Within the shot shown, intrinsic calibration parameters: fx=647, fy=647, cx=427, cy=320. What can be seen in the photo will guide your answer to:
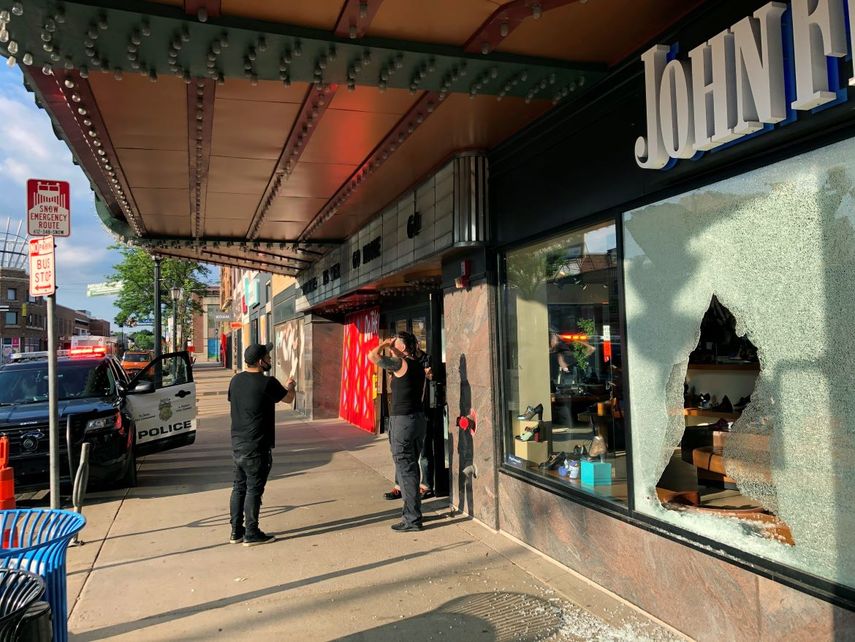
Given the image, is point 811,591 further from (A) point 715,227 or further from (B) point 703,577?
(A) point 715,227

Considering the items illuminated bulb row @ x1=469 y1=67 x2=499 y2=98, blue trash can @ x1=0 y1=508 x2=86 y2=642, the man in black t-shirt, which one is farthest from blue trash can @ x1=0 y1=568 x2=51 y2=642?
illuminated bulb row @ x1=469 y1=67 x2=499 y2=98

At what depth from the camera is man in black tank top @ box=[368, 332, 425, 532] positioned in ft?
20.4

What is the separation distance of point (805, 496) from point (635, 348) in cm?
147

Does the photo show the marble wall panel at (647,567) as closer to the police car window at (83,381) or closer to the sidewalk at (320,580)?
the sidewalk at (320,580)

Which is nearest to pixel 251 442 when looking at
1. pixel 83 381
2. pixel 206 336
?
pixel 83 381

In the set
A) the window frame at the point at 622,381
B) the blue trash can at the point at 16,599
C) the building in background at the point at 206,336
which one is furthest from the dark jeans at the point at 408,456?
the building in background at the point at 206,336

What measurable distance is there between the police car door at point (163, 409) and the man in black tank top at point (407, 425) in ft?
13.1

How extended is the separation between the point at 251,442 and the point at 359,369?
857 cm

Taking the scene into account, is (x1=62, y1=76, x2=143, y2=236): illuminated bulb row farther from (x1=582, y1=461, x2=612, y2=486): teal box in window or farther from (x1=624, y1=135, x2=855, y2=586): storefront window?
(x1=582, y1=461, x2=612, y2=486): teal box in window

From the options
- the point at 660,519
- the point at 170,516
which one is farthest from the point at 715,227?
the point at 170,516

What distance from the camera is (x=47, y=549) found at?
8.82 feet

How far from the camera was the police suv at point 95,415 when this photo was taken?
7438mm

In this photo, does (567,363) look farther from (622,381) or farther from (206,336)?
(206,336)

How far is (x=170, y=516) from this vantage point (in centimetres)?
706
